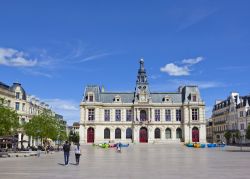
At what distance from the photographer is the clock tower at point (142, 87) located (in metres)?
111

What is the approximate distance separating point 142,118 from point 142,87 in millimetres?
9029

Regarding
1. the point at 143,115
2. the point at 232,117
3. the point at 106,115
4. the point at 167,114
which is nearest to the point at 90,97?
the point at 106,115

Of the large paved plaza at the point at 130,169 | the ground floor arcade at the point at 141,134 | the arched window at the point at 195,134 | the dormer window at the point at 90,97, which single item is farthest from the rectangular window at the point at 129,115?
the large paved plaza at the point at 130,169

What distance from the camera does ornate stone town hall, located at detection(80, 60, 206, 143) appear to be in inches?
4294

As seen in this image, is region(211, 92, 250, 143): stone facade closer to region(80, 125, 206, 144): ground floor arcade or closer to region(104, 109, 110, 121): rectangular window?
region(80, 125, 206, 144): ground floor arcade

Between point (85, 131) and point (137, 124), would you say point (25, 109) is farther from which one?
point (137, 124)

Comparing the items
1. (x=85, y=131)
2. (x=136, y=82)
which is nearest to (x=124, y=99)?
(x=136, y=82)

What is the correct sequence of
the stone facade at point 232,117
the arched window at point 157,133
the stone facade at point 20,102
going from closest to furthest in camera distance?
the stone facade at point 20,102 < the arched window at point 157,133 < the stone facade at point 232,117

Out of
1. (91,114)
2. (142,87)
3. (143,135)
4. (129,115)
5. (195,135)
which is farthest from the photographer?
(142,87)

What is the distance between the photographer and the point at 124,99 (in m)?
114

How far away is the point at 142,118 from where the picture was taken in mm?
110500

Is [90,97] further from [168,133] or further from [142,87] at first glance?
[168,133]

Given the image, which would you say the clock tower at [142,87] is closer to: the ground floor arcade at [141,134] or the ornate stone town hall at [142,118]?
the ornate stone town hall at [142,118]

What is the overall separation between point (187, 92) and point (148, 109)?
1240 centimetres
